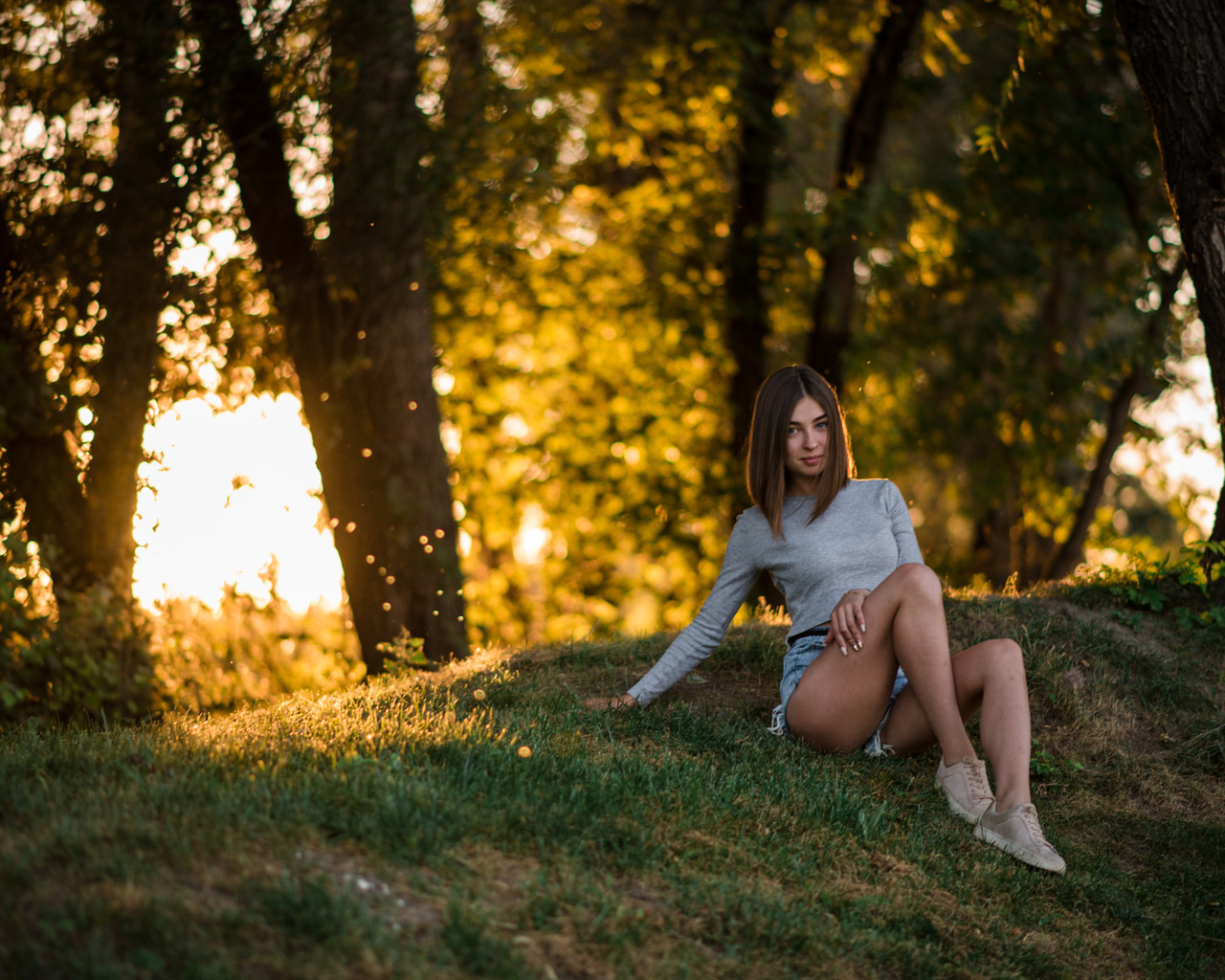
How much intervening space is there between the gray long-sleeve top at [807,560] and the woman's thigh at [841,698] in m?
0.31

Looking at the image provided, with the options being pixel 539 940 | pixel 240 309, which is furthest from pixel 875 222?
pixel 539 940

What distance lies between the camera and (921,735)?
4.52 m

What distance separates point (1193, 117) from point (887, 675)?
12.6 feet

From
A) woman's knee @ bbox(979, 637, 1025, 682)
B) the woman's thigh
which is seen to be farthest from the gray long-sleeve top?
woman's knee @ bbox(979, 637, 1025, 682)

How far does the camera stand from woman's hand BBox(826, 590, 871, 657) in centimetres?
421

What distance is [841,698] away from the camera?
14.4 ft

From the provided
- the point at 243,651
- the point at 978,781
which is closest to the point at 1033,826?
the point at 978,781

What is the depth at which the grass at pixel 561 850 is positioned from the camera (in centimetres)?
264

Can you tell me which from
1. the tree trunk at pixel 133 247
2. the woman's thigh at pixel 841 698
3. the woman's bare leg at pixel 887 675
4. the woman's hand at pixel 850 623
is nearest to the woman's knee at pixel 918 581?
the woman's bare leg at pixel 887 675

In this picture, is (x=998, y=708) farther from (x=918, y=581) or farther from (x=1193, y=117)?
(x=1193, y=117)

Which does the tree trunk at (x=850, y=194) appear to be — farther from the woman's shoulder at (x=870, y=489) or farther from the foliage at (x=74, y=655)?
Answer: the foliage at (x=74, y=655)

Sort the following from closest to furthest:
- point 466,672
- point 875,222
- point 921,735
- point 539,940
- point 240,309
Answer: point 539,940
point 921,735
point 466,672
point 240,309
point 875,222

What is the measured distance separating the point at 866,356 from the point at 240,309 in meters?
7.76

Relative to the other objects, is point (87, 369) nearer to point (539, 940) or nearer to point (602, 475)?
point (539, 940)
